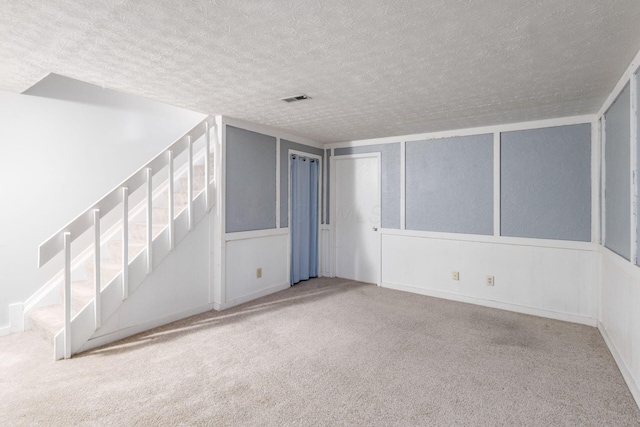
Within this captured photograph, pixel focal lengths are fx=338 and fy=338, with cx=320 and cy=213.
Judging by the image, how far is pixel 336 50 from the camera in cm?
206

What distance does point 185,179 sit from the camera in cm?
430

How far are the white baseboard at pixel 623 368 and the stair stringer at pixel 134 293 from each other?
3567 millimetres

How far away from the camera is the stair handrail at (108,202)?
8.07 ft

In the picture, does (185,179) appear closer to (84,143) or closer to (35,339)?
(84,143)

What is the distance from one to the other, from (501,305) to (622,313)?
4.97 ft

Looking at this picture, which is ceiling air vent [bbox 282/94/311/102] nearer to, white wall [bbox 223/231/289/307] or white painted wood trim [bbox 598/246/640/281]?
white wall [bbox 223/231/289/307]

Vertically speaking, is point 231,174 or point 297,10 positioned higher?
point 297,10

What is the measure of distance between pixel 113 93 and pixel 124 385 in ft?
10.4

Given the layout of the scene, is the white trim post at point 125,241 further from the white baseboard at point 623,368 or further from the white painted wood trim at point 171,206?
the white baseboard at point 623,368

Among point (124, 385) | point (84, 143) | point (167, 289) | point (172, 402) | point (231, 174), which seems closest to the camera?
point (172, 402)

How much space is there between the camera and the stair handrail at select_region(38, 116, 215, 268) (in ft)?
8.07

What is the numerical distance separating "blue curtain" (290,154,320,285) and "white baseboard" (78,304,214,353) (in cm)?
155

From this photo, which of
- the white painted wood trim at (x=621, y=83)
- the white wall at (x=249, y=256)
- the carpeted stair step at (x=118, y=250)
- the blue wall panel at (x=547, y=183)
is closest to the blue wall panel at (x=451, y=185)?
the blue wall panel at (x=547, y=183)

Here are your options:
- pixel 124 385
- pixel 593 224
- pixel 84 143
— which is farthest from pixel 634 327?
pixel 84 143
